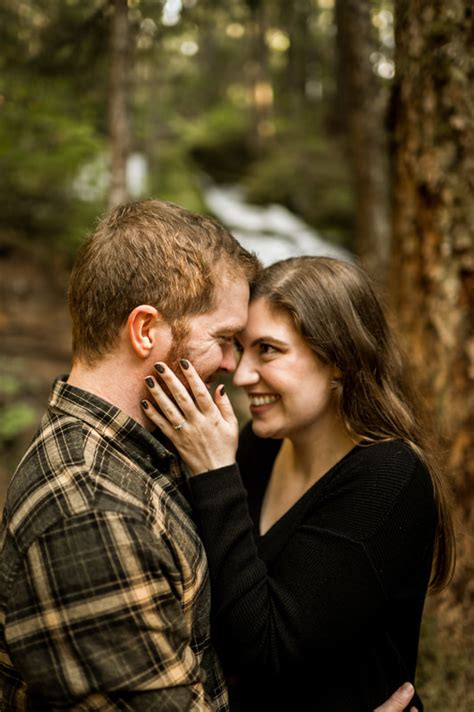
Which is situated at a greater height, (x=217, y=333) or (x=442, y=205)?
(x=442, y=205)

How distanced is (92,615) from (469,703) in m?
2.78

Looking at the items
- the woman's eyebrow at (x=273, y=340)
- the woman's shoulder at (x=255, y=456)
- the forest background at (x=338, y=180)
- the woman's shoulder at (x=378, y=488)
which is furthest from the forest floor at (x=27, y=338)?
the woman's shoulder at (x=378, y=488)

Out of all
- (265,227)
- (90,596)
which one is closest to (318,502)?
(90,596)

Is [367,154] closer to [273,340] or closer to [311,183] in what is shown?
[273,340]

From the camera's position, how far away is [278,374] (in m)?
2.62

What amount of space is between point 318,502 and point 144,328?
38.1 inches

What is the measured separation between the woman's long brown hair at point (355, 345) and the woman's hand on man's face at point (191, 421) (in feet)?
1.90

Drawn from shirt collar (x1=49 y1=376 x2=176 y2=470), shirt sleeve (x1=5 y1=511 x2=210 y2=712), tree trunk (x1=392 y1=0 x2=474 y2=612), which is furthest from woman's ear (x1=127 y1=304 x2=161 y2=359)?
tree trunk (x1=392 y1=0 x2=474 y2=612)

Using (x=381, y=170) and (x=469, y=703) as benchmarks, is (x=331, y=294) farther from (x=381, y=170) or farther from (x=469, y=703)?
(x=381, y=170)

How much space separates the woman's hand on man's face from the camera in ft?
7.33

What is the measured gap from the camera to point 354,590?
6.99ft

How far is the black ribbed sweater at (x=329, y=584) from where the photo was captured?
212 cm

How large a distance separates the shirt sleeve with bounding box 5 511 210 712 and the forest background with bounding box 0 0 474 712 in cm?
181

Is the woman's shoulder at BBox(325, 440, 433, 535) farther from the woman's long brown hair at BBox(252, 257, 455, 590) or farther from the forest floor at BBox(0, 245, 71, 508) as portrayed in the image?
the forest floor at BBox(0, 245, 71, 508)
